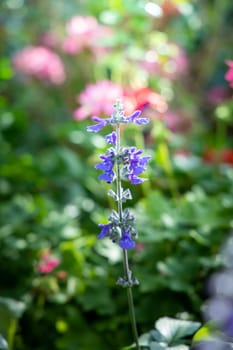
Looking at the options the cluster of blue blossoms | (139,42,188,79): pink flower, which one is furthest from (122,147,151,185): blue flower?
(139,42,188,79): pink flower

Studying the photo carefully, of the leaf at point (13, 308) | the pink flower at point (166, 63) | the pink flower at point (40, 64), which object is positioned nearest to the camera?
the leaf at point (13, 308)

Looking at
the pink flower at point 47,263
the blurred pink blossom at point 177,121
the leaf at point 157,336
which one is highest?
the blurred pink blossom at point 177,121

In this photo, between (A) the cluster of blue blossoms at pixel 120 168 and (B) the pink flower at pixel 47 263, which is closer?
(A) the cluster of blue blossoms at pixel 120 168

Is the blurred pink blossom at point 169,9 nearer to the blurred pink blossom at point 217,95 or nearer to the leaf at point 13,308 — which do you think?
the blurred pink blossom at point 217,95

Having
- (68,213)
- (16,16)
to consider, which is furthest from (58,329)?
(16,16)

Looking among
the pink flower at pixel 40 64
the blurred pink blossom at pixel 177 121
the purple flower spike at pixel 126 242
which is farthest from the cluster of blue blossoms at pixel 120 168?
the pink flower at pixel 40 64

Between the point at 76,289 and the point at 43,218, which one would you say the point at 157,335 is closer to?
the point at 76,289
